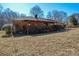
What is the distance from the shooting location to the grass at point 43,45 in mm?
5234

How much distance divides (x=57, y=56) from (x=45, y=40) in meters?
0.35

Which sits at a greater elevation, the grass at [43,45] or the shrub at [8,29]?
the shrub at [8,29]

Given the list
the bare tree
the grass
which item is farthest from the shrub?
the bare tree

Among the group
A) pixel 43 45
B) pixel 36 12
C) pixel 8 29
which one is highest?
pixel 36 12

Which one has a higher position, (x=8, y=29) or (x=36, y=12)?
(x=36, y=12)

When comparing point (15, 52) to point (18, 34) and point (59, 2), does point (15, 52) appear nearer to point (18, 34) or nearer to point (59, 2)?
point (18, 34)

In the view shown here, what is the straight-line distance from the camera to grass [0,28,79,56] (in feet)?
17.2

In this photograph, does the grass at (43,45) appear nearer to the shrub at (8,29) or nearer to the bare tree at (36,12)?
the shrub at (8,29)

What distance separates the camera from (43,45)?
531cm

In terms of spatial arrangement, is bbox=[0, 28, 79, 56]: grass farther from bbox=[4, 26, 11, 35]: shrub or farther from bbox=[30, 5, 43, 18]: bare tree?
bbox=[30, 5, 43, 18]: bare tree

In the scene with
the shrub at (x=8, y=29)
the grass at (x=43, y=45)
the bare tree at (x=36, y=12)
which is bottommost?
the grass at (x=43, y=45)

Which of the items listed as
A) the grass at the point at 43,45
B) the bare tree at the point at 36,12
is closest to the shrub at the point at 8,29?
the grass at the point at 43,45

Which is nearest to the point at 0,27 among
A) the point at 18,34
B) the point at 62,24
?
the point at 18,34

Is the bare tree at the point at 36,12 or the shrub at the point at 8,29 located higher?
the bare tree at the point at 36,12
